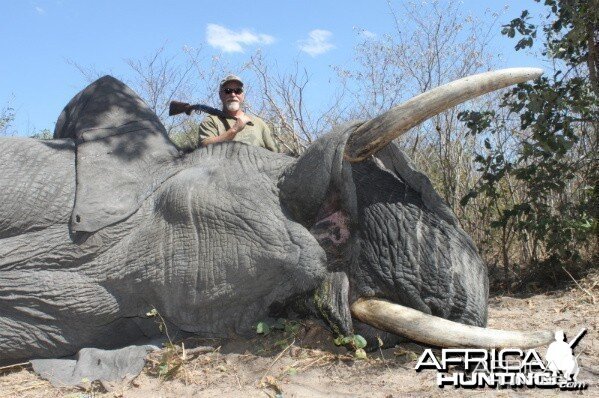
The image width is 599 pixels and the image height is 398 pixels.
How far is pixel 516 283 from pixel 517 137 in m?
2.56

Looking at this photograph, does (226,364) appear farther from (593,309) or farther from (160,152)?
(593,309)

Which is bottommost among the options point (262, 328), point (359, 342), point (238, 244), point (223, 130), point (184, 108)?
point (359, 342)

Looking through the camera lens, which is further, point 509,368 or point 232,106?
point 232,106

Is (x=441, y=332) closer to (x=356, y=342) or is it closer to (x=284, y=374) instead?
(x=356, y=342)

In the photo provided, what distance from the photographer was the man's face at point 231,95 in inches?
227

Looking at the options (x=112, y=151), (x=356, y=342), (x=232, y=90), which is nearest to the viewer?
(x=356, y=342)

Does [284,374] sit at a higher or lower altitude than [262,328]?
lower

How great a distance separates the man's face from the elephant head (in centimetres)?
172

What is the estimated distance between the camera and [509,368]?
3428 millimetres

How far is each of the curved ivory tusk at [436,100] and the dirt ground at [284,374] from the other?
1.18 meters

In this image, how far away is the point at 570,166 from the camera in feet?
21.6

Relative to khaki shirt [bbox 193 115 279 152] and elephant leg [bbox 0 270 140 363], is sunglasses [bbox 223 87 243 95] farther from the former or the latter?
elephant leg [bbox 0 270 140 363]

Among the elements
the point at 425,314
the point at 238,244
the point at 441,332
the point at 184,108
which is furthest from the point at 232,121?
the point at 441,332

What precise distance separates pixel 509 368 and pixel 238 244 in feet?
5.00
